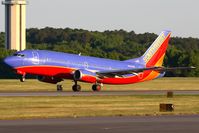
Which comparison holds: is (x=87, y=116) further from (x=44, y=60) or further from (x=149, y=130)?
(x=44, y=60)

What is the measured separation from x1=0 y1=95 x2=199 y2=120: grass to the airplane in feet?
52.3

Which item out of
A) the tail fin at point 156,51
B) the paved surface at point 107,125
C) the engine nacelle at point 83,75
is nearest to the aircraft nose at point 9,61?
the engine nacelle at point 83,75

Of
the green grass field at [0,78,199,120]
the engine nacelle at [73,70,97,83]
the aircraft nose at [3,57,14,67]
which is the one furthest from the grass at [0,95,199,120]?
the aircraft nose at [3,57,14,67]

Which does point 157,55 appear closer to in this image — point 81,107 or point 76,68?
point 76,68

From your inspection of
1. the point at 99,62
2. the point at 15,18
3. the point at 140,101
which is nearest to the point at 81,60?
the point at 99,62

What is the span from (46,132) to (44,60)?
4116 cm

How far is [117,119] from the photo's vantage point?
113 ft

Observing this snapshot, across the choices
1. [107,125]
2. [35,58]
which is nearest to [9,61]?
[35,58]

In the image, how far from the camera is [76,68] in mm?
70500

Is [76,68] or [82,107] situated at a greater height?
[76,68]

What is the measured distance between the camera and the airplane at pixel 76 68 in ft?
223

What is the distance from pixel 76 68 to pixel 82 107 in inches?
1061

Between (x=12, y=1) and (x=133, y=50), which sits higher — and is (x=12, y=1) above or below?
above

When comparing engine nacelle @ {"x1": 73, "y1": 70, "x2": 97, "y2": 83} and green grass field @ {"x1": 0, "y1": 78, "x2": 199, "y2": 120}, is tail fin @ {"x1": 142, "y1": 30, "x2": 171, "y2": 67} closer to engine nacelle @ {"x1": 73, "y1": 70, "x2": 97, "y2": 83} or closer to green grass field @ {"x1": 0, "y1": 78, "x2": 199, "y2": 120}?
engine nacelle @ {"x1": 73, "y1": 70, "x2": 97, "y2": 83}
